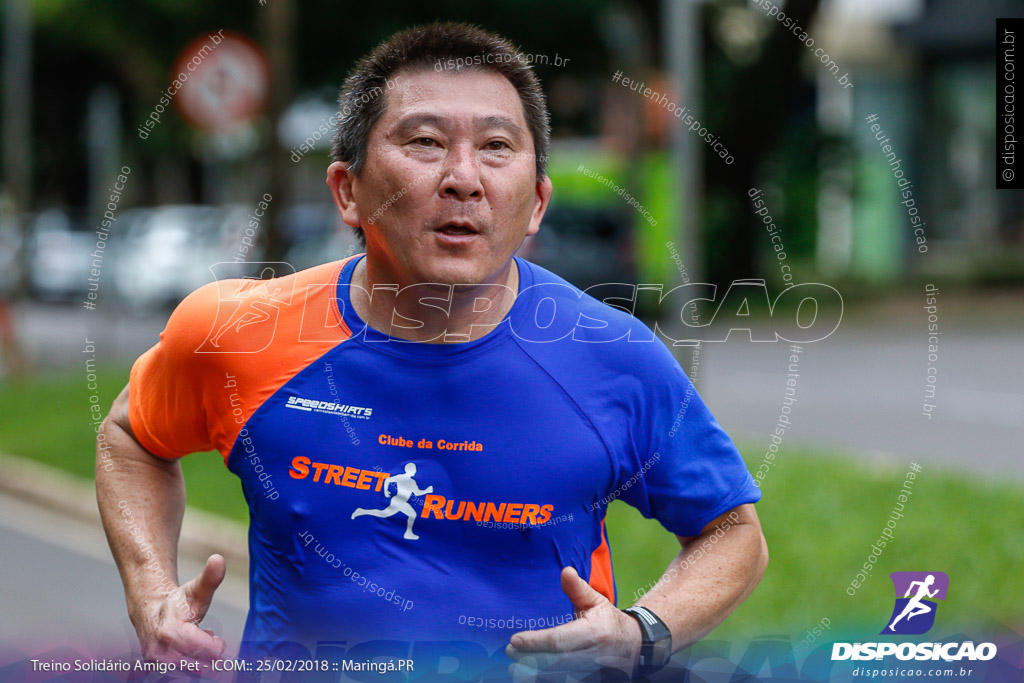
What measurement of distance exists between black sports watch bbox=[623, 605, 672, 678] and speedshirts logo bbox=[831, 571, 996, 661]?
276 mm

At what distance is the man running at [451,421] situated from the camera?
196 centimetres

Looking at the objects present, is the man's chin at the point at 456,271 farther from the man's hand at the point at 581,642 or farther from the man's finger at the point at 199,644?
the man's finger at the point at 199,644

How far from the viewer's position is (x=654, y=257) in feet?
43.0

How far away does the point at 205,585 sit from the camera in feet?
6.26

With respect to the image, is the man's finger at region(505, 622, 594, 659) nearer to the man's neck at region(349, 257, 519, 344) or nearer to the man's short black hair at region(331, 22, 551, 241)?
the man's neck at region(349, 257, 519, 344)

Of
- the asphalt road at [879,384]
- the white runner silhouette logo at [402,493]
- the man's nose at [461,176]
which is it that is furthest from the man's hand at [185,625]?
the asphalt road at [879,384]

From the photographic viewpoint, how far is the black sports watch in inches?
73.7

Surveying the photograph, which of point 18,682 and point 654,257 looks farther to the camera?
point 654,257

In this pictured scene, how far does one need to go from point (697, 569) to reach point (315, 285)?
0.78 m

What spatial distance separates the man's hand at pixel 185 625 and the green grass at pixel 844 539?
232cm

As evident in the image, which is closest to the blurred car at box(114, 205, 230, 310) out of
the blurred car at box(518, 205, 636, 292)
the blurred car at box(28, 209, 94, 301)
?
the blurred car at box(28, 209, 94, 301)

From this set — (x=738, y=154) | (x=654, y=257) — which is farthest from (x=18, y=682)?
(x=738, y=154)

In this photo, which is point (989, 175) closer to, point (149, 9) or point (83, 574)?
point (149, 9)

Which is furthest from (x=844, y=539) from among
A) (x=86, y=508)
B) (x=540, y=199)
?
(x=86, y=508)
